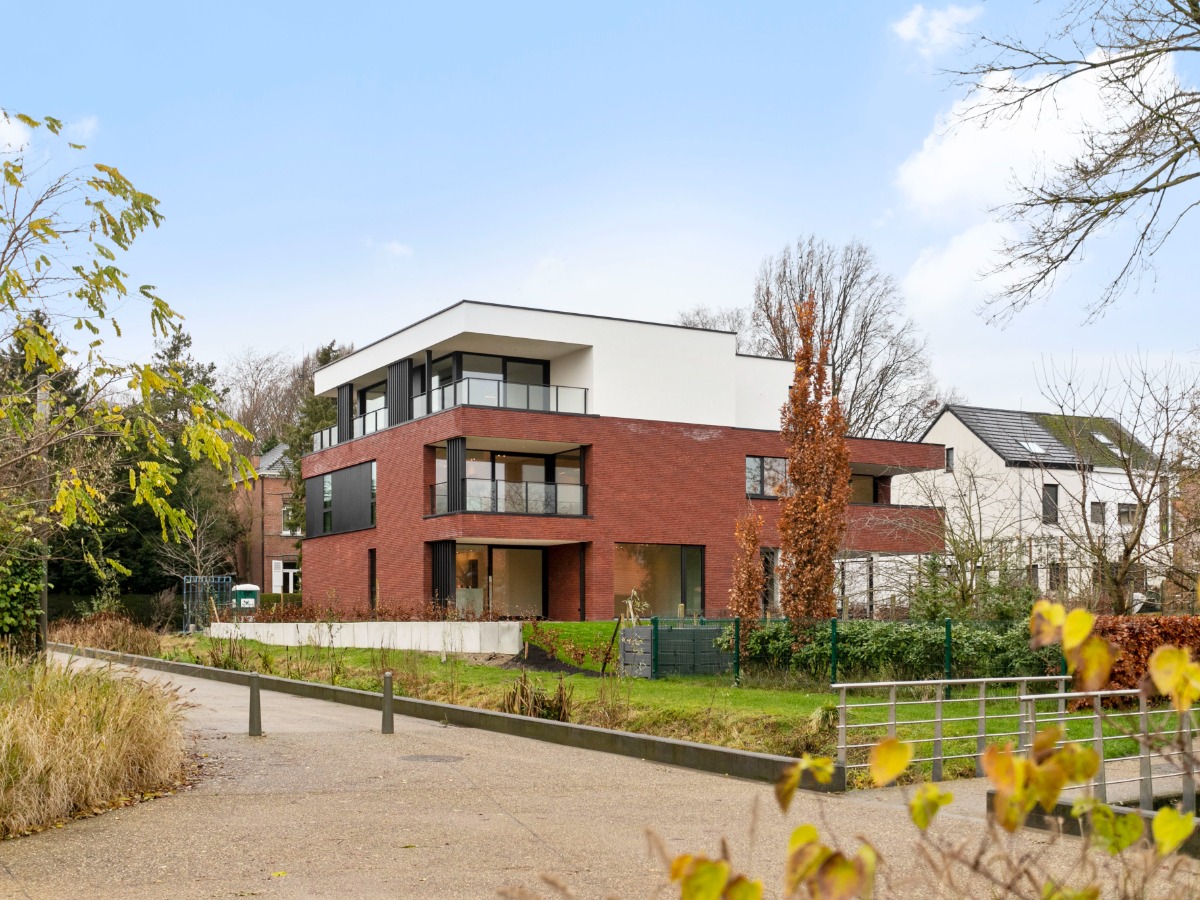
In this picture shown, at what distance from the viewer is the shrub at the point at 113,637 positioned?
29.8 metres

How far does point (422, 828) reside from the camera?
9.55 metres

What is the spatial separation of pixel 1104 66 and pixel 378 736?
39.0 ft

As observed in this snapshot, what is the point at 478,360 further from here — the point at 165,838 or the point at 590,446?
the point at 165,838

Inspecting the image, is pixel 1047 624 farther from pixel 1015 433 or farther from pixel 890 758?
pixel 1015 433

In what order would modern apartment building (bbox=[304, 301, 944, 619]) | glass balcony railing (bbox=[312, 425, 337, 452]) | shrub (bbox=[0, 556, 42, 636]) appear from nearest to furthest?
1. shrub (bbox=[0, 556, 42, 636])
2. modern apartment building (bbox=[304, 301, 944, 619])
3. glass balcony railing (bbox=[312, 425, 337, 452])

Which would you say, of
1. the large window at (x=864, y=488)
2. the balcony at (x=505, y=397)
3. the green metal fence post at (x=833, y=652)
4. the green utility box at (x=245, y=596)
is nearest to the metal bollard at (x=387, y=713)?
the green metal fence post at (x=833, y=652)

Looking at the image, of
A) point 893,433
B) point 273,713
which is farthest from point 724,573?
point 273,713

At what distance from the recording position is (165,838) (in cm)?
898

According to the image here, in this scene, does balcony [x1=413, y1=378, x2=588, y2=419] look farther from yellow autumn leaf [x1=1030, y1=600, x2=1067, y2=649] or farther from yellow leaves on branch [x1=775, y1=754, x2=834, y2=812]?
yellow autumn leaf [x1=1030, y1=600, x2=1067, y2=649]

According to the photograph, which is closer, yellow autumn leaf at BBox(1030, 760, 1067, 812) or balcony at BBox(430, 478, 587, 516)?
yellow autumn leaf at BBox(1030, 760, 1067, 812)

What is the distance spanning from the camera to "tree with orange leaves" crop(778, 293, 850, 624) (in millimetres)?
22391

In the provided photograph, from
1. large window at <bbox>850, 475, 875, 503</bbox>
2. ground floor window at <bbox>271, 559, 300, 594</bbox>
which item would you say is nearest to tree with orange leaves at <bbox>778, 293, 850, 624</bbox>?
large window at <bbox>850, 475, 875, 503</bbox>

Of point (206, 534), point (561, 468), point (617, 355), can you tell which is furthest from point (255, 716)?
point (206, 534)

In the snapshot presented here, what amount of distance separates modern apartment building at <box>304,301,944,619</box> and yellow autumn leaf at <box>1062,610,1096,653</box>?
3457cm
